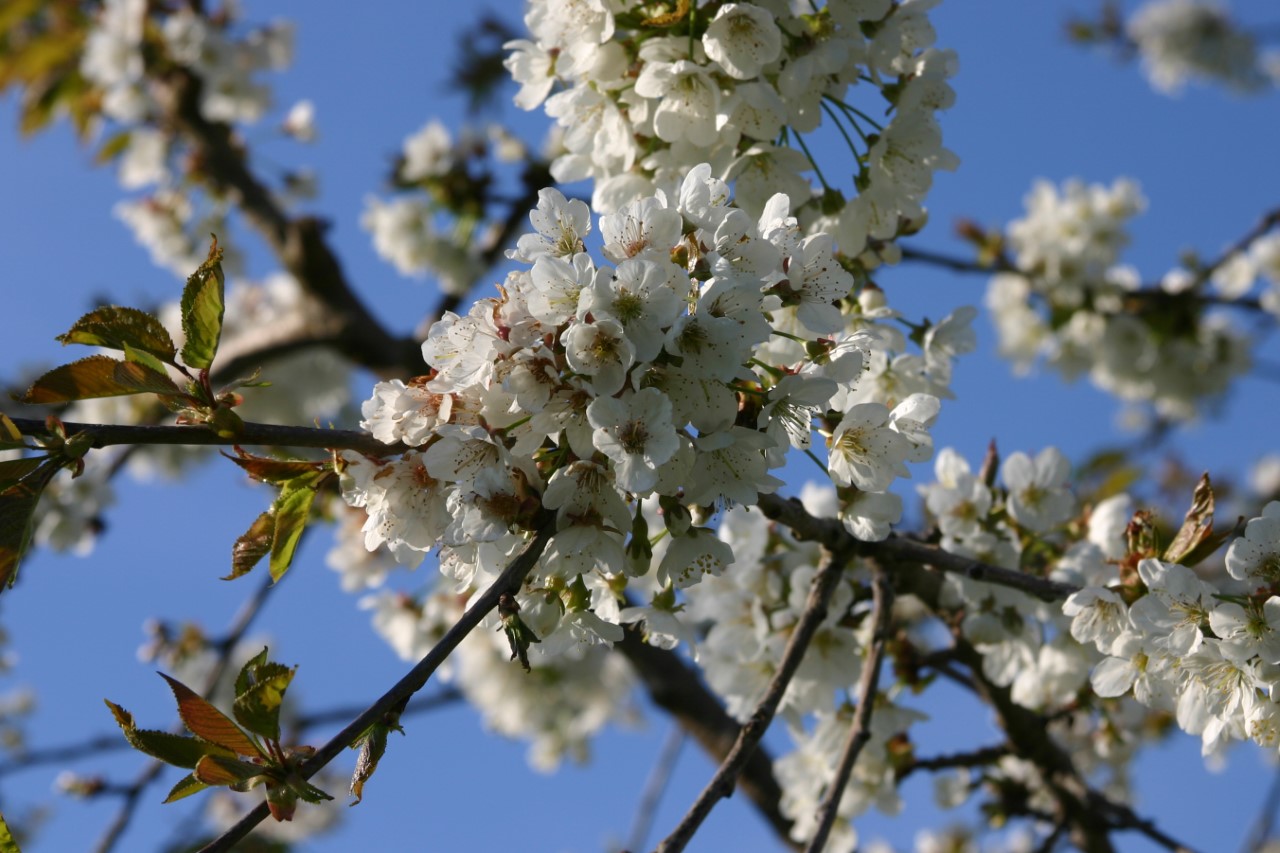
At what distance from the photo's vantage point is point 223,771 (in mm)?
1136

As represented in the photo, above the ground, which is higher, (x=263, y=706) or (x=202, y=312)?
(x=202, y=312)

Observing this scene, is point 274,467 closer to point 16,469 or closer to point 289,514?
point 289,514

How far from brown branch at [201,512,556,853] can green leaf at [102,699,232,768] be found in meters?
0.12

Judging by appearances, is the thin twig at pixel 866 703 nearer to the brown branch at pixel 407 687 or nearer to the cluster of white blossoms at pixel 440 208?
the brown branch at pixel 407 687

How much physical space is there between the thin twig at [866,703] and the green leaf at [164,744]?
950mm

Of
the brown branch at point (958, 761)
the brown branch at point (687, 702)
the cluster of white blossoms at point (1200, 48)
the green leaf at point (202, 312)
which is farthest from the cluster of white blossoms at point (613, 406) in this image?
the cluster of white blossoms at point (1200, 48)

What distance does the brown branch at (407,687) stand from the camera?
3.46ft

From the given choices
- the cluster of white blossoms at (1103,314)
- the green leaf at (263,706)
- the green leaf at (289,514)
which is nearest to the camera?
the green leaf at (263,706)

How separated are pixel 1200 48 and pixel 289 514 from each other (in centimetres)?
1105

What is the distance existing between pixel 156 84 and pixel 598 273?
4802 millimetres

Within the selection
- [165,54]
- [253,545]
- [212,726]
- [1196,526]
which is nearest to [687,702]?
[1196,526]

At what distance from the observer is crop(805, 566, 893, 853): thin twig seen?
5.74ft

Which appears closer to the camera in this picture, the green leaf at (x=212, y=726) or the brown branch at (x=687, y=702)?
the green leaf at (x=212, y=726)

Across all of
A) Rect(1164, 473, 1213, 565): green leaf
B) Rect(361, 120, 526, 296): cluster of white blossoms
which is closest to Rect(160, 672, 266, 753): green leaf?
Rect(1164, 473, 1213, 565): green leaf
